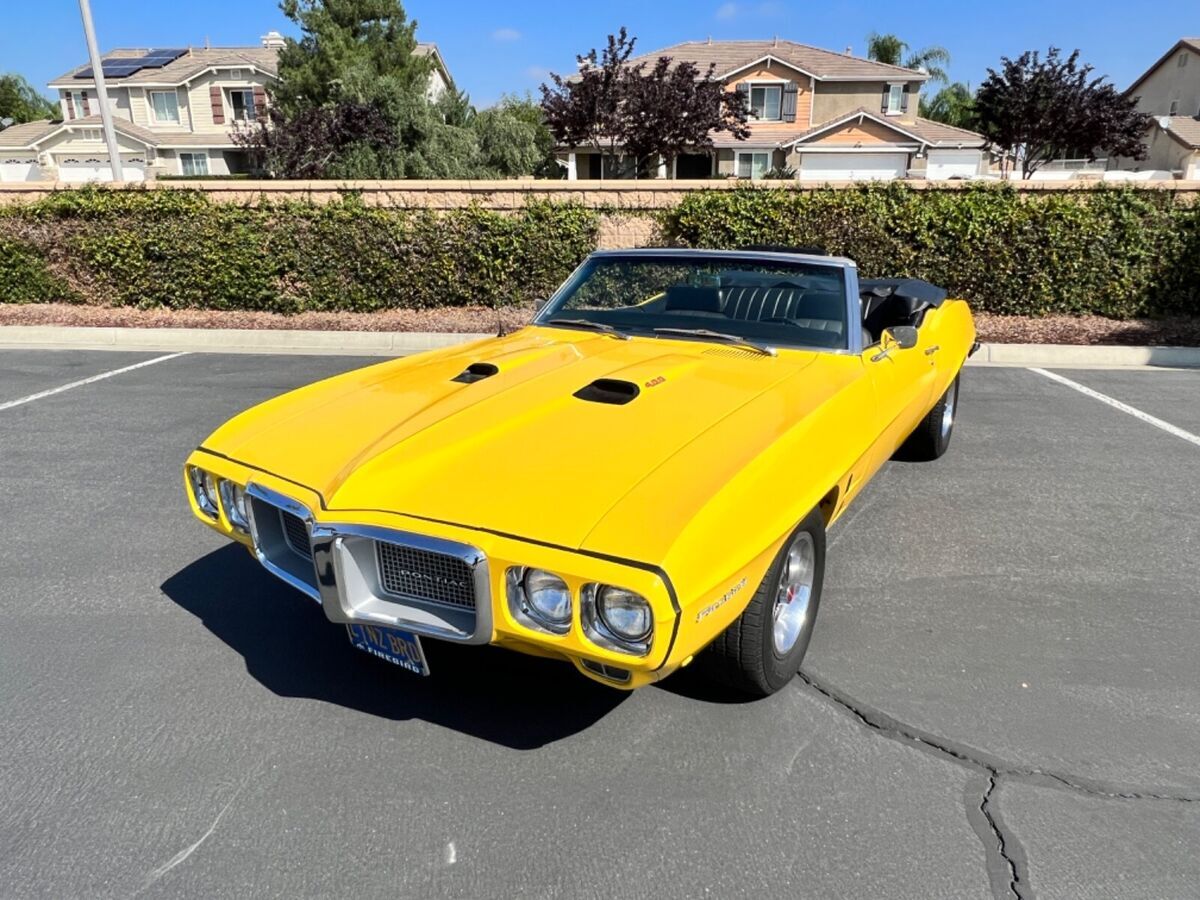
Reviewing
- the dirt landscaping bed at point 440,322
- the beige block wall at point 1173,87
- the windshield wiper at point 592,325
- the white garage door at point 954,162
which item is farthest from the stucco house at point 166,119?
the windshield wiper at point 592,325

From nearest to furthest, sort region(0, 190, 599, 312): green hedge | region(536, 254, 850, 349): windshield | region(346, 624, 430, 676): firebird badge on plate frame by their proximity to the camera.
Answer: region(346, 624, 430, 676): firebird badge on plate frame → region(536, 254, 850, 349): windshield → region(0, 190, 599, 312): green hedge

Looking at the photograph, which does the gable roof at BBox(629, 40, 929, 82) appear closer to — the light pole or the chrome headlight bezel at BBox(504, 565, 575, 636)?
the light pole

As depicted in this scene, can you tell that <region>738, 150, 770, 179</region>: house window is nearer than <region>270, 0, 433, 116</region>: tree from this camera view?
No

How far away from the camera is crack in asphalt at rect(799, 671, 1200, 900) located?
209cm

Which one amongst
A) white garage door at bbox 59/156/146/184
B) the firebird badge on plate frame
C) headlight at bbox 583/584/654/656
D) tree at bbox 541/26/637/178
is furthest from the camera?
white garage door at bbox 59/156/146/184

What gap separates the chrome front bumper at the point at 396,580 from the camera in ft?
7.17

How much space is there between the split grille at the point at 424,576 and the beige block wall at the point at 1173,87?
180 ft

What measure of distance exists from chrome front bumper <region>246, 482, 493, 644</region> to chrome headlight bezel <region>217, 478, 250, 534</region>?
305mm

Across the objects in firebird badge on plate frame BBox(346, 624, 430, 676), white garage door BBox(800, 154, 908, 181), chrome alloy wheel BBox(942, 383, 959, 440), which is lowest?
chrome alloy wheel BBox(942, 383, 959, 440)

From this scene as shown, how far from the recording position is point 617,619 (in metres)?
2.07

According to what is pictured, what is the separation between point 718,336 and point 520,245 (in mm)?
7701

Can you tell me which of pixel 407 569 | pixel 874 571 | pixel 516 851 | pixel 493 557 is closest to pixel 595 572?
pixel 493 557

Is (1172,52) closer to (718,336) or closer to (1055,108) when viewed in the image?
(1055,108)

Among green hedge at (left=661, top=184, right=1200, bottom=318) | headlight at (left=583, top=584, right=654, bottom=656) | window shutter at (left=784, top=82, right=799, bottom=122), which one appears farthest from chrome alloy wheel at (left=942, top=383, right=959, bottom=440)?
window shutter at (left=784, top=82, right=799, bottom=122)
